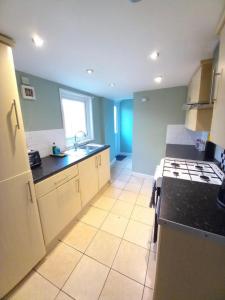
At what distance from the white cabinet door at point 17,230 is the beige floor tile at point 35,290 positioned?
0.28ft

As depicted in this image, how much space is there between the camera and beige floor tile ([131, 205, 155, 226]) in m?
1.94

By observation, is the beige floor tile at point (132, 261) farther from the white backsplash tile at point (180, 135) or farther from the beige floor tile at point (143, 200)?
the white backsplash tile at point (180, 135)

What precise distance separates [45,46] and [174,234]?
5.55ft

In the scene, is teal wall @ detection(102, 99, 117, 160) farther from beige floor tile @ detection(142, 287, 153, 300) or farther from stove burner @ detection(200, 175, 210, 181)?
beige floor tile @ detection(142, 287, 153, 300)

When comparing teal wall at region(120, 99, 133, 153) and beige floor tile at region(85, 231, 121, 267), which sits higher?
teal wall at region(120, 99, 133, 153)

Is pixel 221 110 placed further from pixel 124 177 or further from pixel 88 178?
pixel 124 177

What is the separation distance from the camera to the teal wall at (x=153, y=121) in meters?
2.67

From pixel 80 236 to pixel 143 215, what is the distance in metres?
0.97

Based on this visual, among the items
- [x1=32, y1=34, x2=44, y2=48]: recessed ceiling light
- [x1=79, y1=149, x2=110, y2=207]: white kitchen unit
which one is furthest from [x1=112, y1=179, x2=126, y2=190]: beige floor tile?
[x1=32, y1=34, x2=44, y2=48]: recessed ceiling light

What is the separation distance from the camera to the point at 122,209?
2.18 meters

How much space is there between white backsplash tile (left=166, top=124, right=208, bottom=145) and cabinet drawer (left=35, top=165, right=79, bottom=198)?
2.09m

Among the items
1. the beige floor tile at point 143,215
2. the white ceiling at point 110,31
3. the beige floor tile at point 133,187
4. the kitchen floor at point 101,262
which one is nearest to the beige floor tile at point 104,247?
the kitchen floor at point 101,262

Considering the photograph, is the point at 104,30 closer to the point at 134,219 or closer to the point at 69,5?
the point at 69,5

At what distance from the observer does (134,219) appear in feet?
6.44
